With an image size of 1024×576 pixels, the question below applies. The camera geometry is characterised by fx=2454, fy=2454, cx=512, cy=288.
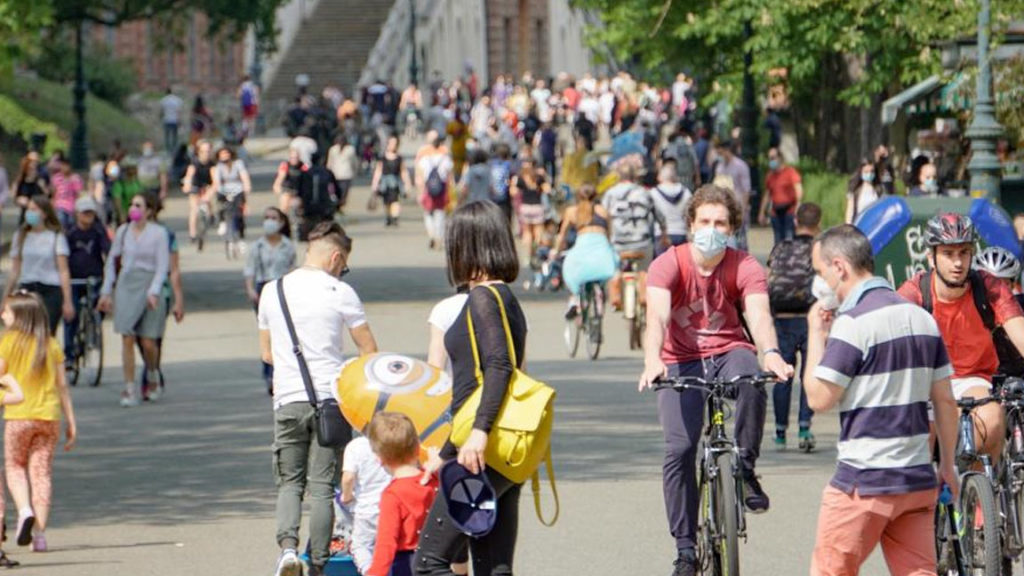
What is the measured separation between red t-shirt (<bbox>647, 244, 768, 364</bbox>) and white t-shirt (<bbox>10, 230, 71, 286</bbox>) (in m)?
9.98

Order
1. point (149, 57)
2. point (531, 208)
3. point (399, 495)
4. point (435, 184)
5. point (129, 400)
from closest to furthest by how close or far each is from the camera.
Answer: point (399, 495)
point (129, 400)
point (531, 208)
point (435, 184)
point (149, 57)

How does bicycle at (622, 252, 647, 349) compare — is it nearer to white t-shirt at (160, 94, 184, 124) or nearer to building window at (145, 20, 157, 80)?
white t-shirt at (160, 94, 184, 124)

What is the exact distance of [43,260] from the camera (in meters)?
19.1

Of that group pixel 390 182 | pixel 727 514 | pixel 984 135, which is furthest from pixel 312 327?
pixel 390 182

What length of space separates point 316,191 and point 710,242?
20.6 meters

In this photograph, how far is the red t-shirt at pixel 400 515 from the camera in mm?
8617

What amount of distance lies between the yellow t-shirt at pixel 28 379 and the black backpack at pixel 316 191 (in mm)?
17713

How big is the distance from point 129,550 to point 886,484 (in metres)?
5.39

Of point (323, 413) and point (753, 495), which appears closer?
point (753, 495)

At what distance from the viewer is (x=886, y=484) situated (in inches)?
310

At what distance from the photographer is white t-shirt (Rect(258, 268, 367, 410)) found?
34.1 ft

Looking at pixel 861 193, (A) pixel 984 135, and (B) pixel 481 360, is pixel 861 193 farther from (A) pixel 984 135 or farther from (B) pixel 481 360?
(B) pixel 481 360

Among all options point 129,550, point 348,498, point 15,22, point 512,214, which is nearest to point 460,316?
point 348,498

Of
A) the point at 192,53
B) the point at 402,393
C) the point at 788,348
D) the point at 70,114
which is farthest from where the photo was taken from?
the point at 192,53
